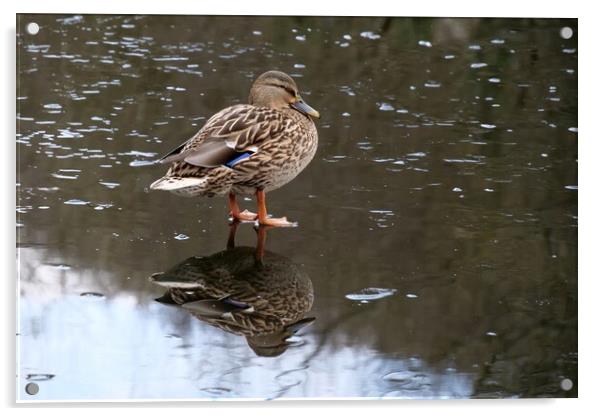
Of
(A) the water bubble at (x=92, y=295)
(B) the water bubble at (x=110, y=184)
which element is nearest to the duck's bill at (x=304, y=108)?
(B) the water bubble at (x=110, y=184)

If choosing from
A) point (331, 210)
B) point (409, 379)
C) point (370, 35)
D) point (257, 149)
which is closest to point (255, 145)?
point (257, 149)

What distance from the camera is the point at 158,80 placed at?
188 inches

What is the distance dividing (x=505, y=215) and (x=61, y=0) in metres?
1.74

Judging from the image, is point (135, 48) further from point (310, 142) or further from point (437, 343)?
point (437, 343)

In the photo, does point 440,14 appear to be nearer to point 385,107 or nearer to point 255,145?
point 385,107

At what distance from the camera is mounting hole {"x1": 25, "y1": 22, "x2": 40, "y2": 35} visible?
13.7 feet

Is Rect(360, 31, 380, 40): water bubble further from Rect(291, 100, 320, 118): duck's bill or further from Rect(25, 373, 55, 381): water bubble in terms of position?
Rect(25, 373, 55, 381): water bubble

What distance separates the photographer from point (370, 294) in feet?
13.4

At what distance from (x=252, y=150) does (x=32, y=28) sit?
862 mm

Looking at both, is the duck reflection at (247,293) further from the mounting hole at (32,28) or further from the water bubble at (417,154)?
the mounting hole at (32,28)

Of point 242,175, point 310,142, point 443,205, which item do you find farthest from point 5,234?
point 443,205

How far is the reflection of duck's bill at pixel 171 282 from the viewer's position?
412 centimetres

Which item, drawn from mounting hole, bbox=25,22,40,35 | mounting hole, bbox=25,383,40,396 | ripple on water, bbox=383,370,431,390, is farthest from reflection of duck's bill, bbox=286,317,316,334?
mounting hole, bbox=25,22,40,35

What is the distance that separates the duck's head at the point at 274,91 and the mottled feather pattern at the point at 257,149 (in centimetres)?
5
